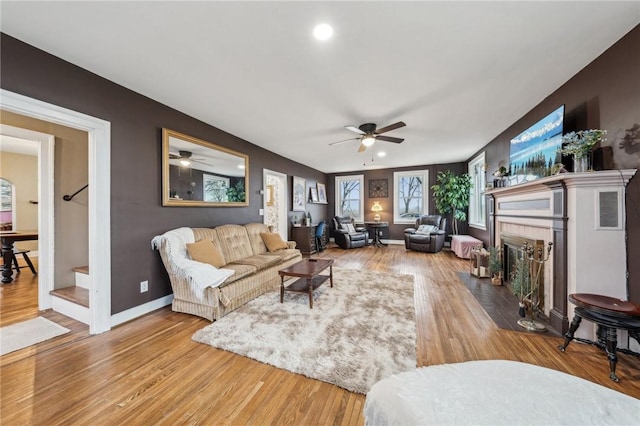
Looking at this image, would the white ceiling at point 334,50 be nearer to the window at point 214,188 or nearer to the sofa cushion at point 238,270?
the window at point 214,188

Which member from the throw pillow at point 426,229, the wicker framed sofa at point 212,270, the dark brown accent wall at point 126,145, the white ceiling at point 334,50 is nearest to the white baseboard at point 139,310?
the dark brown accent wall at point 126,145

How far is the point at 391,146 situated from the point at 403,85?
2.69 meters

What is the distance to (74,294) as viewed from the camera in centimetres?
285

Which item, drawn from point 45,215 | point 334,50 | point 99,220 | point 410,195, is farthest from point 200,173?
point 410,195

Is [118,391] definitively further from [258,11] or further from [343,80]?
[343,80]

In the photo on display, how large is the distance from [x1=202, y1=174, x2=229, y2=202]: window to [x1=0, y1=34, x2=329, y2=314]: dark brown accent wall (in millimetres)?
384

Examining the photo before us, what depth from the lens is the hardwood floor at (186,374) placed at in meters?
1.45

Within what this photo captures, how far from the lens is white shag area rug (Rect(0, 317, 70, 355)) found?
2.12 m

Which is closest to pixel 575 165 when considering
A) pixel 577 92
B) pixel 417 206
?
pixel 577 92

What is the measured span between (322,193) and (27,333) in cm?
708

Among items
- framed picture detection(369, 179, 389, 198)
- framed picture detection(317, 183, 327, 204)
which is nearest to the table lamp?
framed picture detection(369, 179, 389, 198)

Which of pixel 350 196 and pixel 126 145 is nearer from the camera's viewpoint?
pixel 126 145

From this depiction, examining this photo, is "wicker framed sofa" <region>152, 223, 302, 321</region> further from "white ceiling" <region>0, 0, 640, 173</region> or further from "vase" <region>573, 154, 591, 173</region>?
"vase" <region>573, 154, 591, 173</region>

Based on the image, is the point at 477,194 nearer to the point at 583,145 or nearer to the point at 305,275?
the point at 583,145
